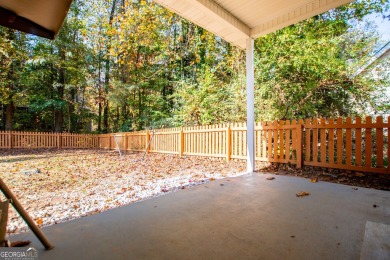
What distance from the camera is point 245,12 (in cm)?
383

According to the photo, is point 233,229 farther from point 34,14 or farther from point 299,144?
point 299,144

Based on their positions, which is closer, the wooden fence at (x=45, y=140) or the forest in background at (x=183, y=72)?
the forest in background at (x=183, y=72)

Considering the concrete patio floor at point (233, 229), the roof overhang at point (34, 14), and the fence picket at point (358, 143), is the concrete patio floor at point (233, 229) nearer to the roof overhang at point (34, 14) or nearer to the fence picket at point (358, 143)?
the fence picket at point (358, 143)

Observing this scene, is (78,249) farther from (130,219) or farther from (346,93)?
(346,93)

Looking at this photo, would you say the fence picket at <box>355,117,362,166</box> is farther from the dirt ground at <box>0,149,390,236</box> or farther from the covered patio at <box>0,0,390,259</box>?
the covered patio at <box>0,0,390,259</box>

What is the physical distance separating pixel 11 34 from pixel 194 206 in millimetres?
16275

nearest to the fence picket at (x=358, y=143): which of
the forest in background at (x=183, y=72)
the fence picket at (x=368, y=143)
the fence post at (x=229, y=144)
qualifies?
the fence picket at (x=368, y=143)

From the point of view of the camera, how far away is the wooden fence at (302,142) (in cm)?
393

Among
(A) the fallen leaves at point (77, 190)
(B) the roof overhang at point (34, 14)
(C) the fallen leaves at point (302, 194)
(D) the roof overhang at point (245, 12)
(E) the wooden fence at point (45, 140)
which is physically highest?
(D) the roof overhang at point (245, 12)

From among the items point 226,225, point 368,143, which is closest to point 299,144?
point 368,143

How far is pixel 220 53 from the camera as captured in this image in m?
10.8

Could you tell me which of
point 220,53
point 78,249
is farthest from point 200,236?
point 220,53

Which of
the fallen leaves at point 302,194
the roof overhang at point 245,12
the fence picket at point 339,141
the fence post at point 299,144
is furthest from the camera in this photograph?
the fence post at point 299,144

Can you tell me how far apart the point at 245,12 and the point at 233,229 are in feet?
12.0
